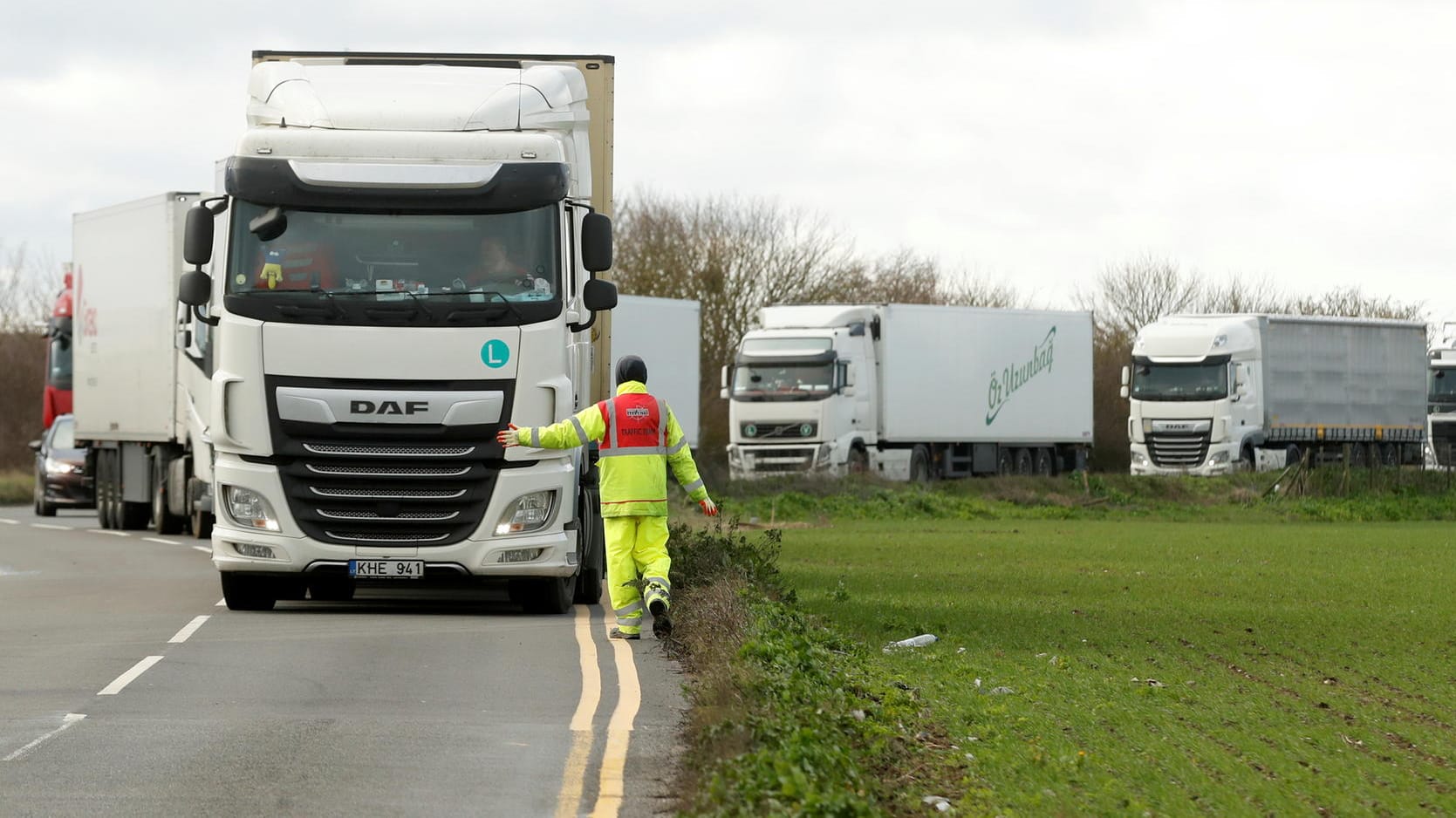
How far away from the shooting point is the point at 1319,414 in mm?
47531

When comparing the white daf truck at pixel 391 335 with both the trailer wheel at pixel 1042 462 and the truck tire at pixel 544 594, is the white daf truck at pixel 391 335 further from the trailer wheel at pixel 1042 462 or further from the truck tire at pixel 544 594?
the trailer wheel at pixel 1042 462

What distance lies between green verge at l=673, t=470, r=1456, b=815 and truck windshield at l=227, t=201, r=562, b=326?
2.67m

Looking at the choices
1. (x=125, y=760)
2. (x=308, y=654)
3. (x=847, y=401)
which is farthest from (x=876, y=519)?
(x=125, y=760)

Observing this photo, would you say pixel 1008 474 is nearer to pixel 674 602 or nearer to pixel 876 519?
pixel 876 519

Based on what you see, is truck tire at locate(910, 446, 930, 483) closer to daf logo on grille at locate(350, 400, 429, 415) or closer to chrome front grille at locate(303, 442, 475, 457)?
chrome front grille at locate(303, 442, 475, 457)

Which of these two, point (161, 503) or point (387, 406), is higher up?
point (387, 406)

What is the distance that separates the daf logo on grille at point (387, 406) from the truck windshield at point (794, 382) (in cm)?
2536

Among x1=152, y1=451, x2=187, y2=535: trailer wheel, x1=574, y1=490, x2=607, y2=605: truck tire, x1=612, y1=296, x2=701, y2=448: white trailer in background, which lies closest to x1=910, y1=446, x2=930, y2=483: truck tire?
x1=612, y1=296, x2=701, y2=448: white trailer in background

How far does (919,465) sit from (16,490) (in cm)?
2210

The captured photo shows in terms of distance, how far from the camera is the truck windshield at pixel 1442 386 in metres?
54.2

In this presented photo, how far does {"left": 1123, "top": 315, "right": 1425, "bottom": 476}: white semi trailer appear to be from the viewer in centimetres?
4434

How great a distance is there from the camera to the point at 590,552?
A: 53.9 ft

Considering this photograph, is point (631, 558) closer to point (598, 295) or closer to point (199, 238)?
point (598, 295)

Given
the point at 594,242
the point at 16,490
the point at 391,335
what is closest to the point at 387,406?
the point at 391,335
